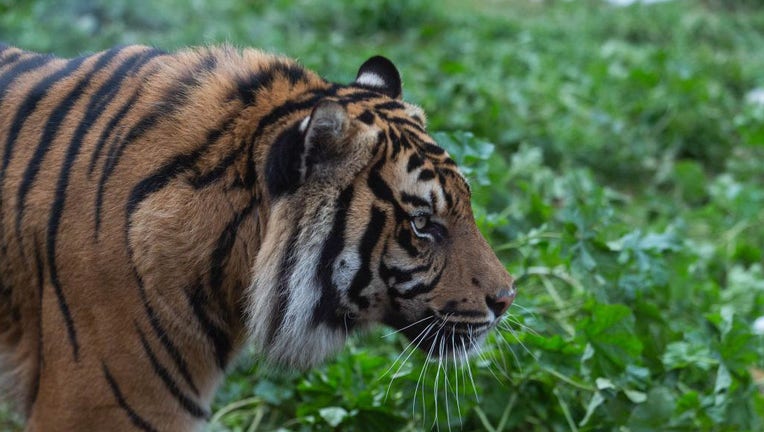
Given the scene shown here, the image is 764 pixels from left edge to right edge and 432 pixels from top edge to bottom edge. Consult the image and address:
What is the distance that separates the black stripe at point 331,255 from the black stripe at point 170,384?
14.8 inches

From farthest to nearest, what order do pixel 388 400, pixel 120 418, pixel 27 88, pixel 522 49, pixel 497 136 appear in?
Answer: pixel 522 49 < pixel 497 136 < pixel 388 400 < pixel 27 88 < pixel 120 418

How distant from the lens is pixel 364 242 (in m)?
2.24

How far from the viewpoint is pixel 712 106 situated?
5.71 meters

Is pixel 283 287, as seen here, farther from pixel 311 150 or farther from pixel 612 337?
pixel 612 337

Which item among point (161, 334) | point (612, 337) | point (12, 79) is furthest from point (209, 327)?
point (612, 337)

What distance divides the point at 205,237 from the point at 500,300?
0.73m

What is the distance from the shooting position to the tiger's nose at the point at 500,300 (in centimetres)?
233

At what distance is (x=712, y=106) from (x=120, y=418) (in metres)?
4.49

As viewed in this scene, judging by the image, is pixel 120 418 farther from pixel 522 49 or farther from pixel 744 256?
pixel 522 49

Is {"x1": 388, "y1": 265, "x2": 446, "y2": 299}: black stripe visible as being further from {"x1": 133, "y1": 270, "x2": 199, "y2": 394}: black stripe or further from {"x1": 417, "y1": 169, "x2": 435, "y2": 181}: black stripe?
{"x1": 133, "y1": 270, "x2": 199, "y2": 394}: black stripe

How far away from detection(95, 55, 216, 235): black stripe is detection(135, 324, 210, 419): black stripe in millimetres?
295

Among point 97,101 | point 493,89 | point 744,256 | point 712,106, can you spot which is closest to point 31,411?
point 97,101

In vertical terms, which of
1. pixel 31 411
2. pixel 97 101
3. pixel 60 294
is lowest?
pixel 31 411

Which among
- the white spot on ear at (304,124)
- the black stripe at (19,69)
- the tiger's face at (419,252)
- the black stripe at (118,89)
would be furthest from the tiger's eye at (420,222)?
the black stripe at (19,69)
